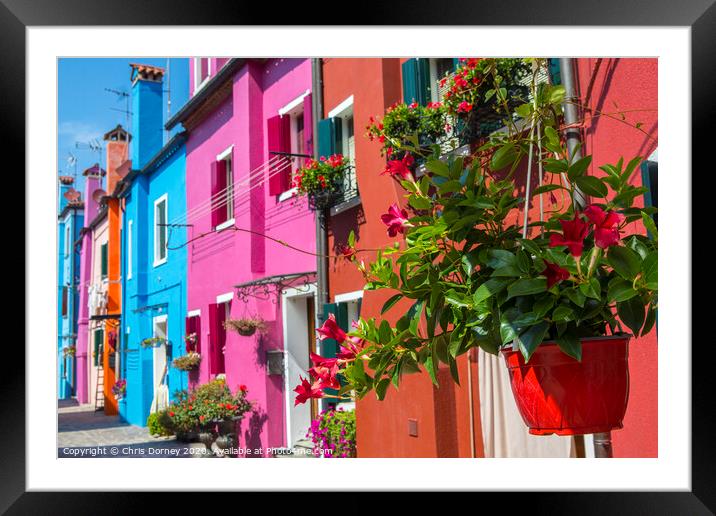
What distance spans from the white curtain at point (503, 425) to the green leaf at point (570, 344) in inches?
98.6

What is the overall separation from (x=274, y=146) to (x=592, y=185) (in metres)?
6.54

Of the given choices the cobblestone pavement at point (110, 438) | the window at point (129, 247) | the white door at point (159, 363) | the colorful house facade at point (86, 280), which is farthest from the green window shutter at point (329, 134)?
the colorful house facade at point (86, 280)

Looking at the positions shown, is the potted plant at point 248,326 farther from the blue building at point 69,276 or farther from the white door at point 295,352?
the blue building at point 69,276

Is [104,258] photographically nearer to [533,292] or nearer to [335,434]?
[335,434]

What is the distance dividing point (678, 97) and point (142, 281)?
11.6 metres

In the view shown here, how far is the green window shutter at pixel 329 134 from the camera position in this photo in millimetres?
6402

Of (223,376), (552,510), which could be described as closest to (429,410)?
(552,510)

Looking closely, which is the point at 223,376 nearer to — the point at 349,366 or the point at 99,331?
the point at 349,366

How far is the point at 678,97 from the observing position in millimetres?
2180

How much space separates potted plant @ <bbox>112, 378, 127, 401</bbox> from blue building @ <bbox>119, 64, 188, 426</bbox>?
155 millimetres

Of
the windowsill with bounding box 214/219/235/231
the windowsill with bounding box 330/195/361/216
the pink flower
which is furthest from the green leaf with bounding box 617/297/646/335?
the windowsill with bounding box 214/219/235/231

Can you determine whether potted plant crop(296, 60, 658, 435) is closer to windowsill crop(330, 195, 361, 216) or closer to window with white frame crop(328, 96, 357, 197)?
windowsill crop(330, 195, 361, 216)

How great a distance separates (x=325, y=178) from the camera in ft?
20.1

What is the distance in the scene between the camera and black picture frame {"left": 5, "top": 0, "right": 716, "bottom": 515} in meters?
2.06
